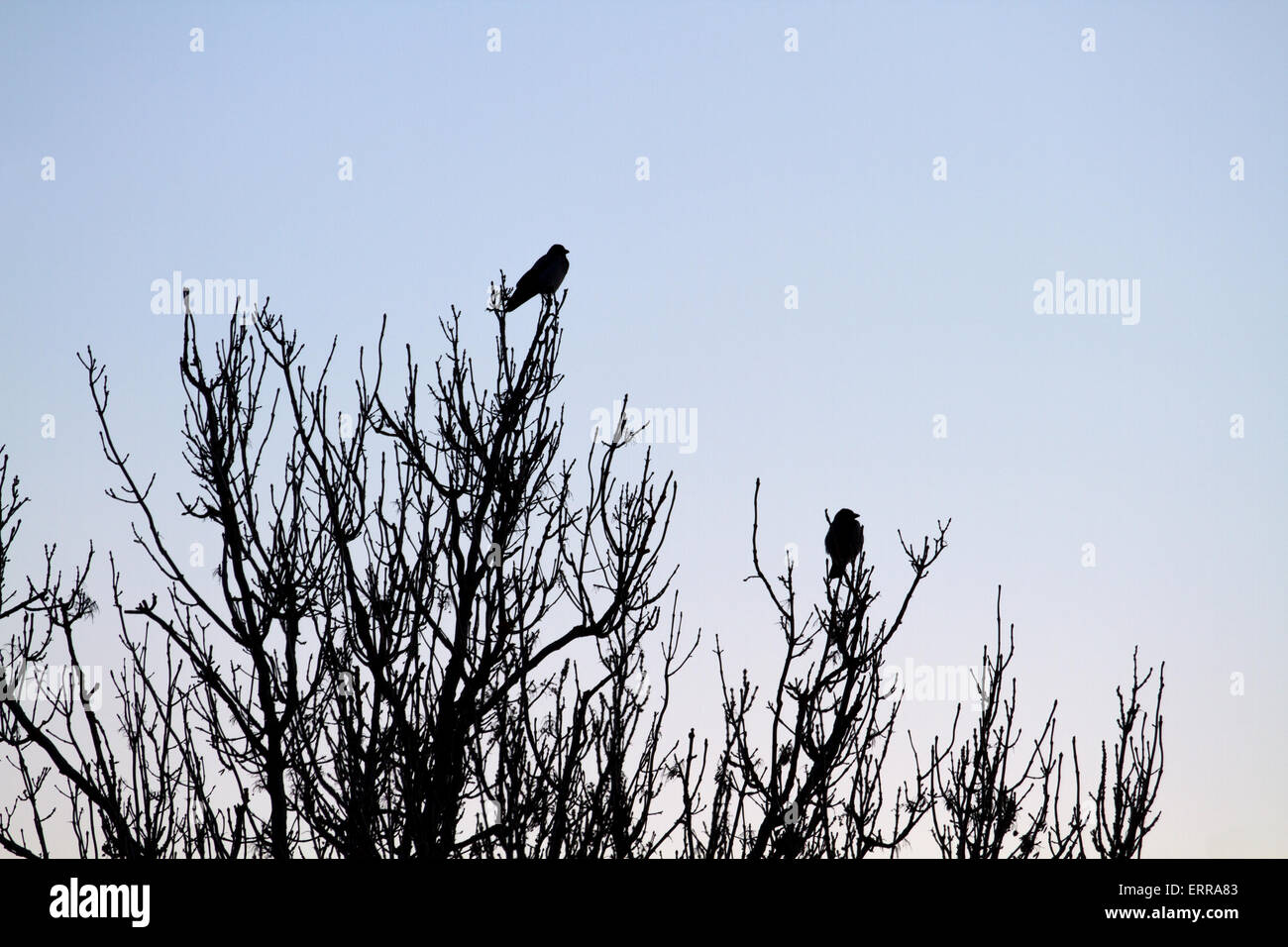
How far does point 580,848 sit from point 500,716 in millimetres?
781

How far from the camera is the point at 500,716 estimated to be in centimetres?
580

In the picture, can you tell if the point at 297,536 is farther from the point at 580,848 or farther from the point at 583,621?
the point at 580,848

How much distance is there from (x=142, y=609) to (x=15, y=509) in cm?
349

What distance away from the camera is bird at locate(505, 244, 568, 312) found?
13.1 metres

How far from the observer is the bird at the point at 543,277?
13090 mm

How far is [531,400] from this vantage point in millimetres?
6488

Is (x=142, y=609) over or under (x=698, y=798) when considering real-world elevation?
over

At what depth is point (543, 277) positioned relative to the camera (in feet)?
43.7

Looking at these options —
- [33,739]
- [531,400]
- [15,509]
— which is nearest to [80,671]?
[33,739]

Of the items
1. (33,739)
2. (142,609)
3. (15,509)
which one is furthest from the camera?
(15,509)
